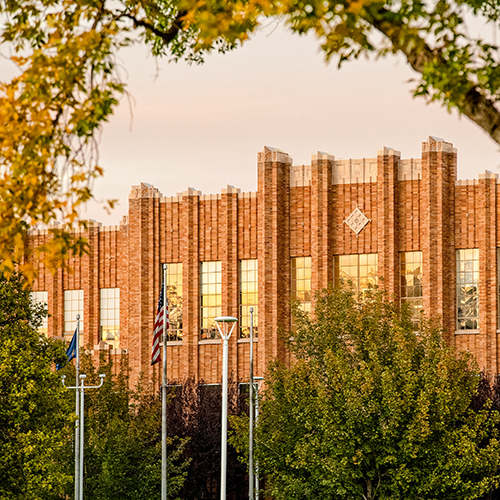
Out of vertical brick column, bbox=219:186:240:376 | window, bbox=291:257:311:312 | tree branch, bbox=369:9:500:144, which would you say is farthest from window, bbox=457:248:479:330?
tree branch, bbox=369:9:500:144

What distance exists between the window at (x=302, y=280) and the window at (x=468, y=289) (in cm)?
858

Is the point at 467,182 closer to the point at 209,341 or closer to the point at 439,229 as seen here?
the point at 439,229

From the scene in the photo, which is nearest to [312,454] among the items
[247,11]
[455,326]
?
[455,326]

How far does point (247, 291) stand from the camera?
2415 inches

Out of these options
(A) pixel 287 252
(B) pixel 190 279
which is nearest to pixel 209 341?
(B) pixel 190 279

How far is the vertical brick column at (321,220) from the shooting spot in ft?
193

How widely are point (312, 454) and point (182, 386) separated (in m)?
23.6

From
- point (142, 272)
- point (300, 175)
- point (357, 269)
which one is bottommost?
point (142, 272)

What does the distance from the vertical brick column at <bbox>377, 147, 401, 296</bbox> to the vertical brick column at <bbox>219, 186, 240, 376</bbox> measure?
8.81 meters

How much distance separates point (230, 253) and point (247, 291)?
2.48m

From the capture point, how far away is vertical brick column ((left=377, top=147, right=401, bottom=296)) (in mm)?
57469

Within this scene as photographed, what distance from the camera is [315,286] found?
5894 cm

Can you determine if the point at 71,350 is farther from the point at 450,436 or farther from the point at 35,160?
the point at 35,160

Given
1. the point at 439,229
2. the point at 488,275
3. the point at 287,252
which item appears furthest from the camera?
the point at 287,252
